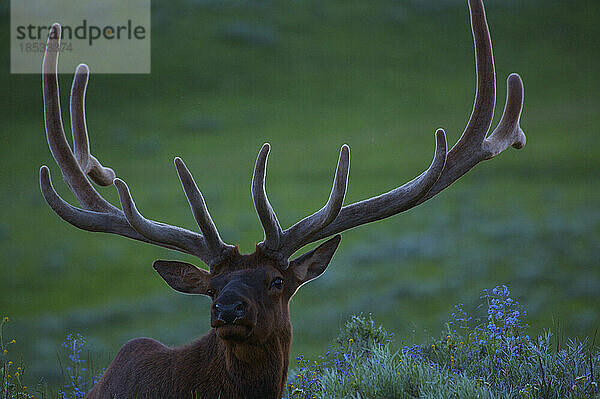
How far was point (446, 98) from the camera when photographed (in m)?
13.5

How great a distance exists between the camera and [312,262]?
3.04 metres

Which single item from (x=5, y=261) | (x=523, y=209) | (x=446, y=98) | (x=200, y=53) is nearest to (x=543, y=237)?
(x=523, y=209)

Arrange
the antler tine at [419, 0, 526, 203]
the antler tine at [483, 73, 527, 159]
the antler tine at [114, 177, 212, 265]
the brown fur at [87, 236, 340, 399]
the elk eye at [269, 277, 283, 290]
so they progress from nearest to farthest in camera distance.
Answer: the brown fur at [87, 236, 340, 399], the elk eye at [269, 277, 283, 290], the antler tine at [114, 177, 212, 265], the antler tine at [419, 0, 526, 203], the antler tine at [483, 73, 527, 159]

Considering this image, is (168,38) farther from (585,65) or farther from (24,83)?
(585,65)

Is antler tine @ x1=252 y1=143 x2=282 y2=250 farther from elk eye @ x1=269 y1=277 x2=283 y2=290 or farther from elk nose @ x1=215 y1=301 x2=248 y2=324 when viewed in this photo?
elk nose @ x1=215 y1=301 x2=248 y2=324

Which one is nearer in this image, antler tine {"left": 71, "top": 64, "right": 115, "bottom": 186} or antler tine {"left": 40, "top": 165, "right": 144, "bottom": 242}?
antler tine {"left": 40, "top": 165, "right": 144, "bottom": 242}

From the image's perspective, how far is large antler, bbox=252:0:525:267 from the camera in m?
2.88

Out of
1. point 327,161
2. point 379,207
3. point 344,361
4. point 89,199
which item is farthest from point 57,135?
point 327,161

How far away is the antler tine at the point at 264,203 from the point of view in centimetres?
284

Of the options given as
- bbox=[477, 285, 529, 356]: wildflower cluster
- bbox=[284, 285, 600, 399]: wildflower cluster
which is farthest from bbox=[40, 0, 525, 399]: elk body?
bbox=[477, 285, 529, 356]: wildflower cluster

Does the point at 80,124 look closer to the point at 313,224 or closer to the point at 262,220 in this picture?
the point at 262,220

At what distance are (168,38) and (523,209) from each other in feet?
30.1

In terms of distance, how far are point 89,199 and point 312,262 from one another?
1.05 meters

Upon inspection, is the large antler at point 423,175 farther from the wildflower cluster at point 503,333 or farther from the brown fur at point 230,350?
the wildflower cluster at point 503,333
